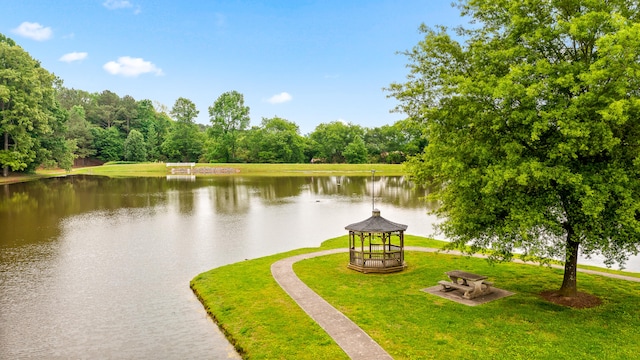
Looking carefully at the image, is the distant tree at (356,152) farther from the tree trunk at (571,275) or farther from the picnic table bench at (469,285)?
the tree trunk at (571,275)

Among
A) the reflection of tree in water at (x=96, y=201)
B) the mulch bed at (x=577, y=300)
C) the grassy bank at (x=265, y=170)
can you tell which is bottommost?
the mulch bed at (x=577, y=300)

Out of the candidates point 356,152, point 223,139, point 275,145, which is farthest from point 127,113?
point 356,152

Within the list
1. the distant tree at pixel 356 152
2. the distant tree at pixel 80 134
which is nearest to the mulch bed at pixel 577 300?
the distant tree at pixel 356 152

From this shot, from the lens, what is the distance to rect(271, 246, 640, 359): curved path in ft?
36.5

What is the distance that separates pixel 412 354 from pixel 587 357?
423cm

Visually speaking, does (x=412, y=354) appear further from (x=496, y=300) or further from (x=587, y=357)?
(x=496, y=300)

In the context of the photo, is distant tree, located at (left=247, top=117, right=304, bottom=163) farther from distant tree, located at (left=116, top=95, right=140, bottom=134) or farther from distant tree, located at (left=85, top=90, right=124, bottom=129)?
distant tree, located at (left=85, top=90, right=124, bottom=129)

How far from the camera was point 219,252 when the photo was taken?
77.4 feet

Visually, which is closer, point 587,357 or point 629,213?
point 587,357

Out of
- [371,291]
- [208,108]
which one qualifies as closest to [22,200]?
[371,291]

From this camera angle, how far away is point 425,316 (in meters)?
13.3

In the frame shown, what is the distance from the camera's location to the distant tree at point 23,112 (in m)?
63.0

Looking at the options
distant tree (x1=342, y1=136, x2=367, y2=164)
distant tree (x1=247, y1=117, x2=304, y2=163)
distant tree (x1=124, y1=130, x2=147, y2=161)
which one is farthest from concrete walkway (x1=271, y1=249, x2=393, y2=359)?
distant tree (x1=124, y1=130, x2=147, y2=161)

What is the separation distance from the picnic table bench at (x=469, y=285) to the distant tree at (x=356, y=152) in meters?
97.3
